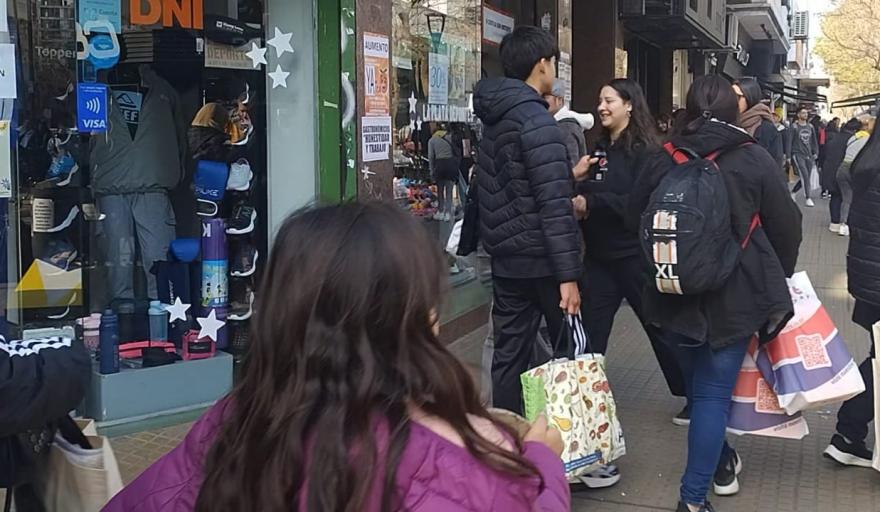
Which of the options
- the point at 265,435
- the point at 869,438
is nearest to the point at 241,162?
the point at 869,438

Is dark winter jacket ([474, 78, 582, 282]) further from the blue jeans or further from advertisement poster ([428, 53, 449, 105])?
advertisement poster ([428, 53, 449, 105])

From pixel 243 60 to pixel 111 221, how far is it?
1226 mm

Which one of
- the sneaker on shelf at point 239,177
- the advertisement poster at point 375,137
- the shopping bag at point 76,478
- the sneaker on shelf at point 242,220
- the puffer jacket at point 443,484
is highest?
the advertisement poster at point 375,137

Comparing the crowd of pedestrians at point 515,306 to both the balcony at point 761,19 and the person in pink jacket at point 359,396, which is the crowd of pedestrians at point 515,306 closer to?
the person in pink jacket at point 359,396

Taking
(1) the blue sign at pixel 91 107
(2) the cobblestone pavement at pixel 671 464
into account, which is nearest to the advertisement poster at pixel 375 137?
(2) the cobblestone pavement at pixel 671 464

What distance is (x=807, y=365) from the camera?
414cm

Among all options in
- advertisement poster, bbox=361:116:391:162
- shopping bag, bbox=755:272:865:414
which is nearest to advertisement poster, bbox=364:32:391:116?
advertisement poster, bbox=361:116:391:162

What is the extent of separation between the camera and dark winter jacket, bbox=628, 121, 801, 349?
12.6 feet

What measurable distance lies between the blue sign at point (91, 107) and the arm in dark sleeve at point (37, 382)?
10.7 feet

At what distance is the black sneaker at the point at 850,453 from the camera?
4.80 m

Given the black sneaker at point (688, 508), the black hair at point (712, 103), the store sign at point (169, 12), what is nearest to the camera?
the black hair at point (712, 103)

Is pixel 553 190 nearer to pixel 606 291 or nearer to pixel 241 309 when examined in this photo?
pixel 606 291

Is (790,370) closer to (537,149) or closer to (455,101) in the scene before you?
(537,149)

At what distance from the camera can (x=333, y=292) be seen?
4.86ft
